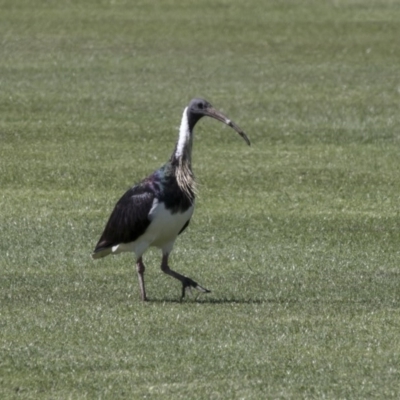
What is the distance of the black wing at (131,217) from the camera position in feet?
43.1

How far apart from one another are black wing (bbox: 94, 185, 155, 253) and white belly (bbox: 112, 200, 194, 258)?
57 mm

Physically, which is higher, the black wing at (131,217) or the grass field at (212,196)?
the black wing at (131,217)

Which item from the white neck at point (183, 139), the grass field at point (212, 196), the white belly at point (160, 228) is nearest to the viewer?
the grass field at point (212, 196)

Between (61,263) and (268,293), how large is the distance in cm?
277

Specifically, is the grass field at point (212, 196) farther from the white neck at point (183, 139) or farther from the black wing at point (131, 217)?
the white neck at point (183, 139)

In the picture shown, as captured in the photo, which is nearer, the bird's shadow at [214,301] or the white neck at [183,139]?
the bird's shadow at [214,301]

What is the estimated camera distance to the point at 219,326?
11.9 metres

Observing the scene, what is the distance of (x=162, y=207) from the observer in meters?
13.1

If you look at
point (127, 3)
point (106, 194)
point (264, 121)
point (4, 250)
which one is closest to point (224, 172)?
point (106, 194)

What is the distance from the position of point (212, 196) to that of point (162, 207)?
251 inches

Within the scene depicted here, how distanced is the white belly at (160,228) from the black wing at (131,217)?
0.06 meters

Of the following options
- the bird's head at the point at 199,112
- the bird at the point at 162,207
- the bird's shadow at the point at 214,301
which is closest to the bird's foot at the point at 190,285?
the bird at the point at 162,207

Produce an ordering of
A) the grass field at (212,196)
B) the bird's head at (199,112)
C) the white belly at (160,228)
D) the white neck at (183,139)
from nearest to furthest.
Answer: the grass field at (212,196)
the white belly at (160,228)
the white neck at (183,139)
the bird's head at (199,112)

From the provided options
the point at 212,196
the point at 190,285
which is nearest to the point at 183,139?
the point at 190,285
